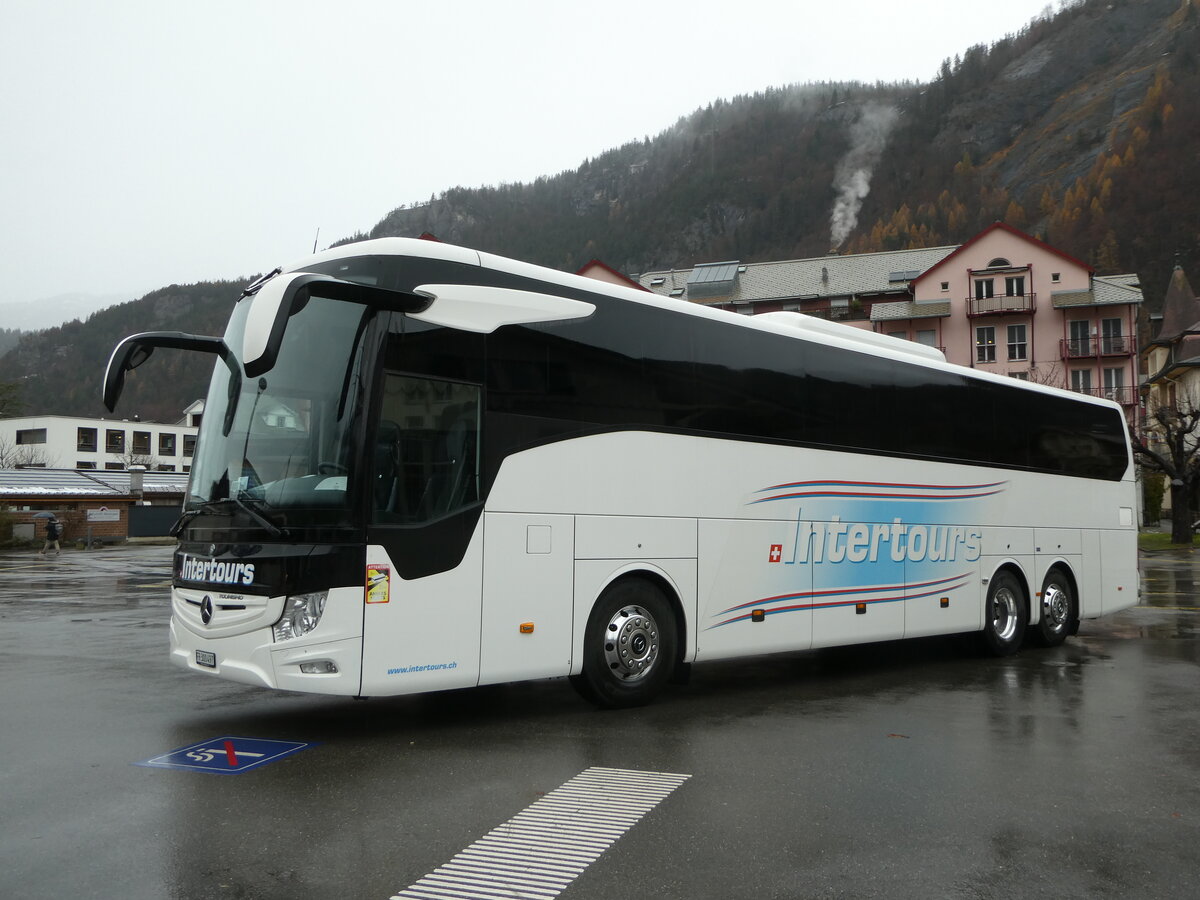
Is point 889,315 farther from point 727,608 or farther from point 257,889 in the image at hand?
point 257,889

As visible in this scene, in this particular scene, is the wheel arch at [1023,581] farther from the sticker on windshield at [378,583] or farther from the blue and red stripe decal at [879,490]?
the sticker on windshield at [378,583]

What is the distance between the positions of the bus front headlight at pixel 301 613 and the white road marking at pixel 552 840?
2055 mm

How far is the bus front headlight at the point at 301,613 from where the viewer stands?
23.4 ft

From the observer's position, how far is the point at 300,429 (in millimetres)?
7398

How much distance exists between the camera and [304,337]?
758 cm

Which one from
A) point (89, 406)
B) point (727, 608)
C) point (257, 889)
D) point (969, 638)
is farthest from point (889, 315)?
point (89, 406)

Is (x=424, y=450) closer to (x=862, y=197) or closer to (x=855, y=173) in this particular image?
(x=862, y=197)

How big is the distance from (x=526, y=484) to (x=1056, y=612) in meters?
9.30

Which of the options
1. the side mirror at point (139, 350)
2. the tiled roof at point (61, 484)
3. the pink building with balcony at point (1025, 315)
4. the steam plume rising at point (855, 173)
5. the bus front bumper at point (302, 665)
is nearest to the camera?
the bus front bumper at point (302, 665)

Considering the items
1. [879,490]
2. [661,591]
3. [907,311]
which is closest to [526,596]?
[661,591]

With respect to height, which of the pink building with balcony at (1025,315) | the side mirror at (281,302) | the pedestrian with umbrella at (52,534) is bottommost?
the pedestrian with umbrella at (52,534)

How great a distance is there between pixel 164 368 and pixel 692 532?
136 metres

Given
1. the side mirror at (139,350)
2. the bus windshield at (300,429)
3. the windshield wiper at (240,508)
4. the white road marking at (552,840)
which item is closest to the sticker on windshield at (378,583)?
the bus windshield at (300,429)

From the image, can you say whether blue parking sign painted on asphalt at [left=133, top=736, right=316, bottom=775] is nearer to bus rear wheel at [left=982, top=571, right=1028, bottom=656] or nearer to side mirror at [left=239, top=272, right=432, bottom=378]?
side mirror at [left=239, top=272, right=432, bottom=378]
